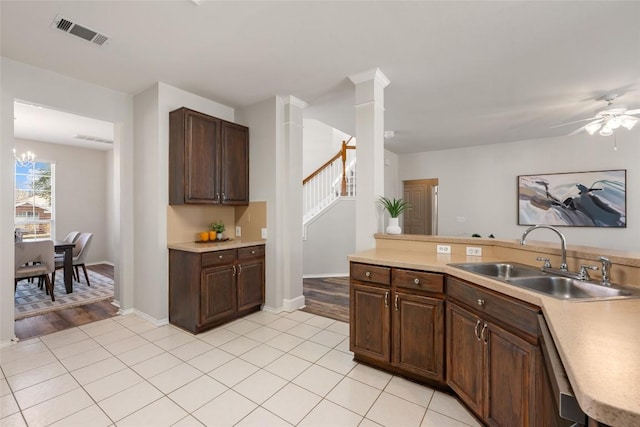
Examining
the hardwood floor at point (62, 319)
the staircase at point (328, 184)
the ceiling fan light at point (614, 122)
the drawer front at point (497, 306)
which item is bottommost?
the hardwood floor at point (62, 319)

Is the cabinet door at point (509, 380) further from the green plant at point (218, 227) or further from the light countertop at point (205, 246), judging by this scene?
the green plant at point (218, 227)

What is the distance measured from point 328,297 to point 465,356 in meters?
2.65

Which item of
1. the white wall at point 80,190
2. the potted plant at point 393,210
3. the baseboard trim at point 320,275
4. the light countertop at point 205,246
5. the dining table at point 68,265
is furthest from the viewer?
the white wall at point 80,190

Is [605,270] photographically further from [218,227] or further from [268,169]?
[218,227]

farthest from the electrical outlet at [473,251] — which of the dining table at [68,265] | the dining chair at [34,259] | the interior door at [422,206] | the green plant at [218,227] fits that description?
the dining table at [68,265]

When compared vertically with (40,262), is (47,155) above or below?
above

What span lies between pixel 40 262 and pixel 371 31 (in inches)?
202

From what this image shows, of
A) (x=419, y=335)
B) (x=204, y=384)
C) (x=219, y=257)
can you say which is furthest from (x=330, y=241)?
(x=204, y=384)

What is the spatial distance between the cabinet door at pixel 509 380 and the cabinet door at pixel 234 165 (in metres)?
3.10

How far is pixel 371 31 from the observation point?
2309mm

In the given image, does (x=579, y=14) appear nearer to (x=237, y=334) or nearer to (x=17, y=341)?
(x=237, y=334)

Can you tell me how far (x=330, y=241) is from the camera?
224 inches

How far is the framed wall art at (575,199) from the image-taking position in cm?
504

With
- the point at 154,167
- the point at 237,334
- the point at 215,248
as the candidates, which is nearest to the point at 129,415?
the point at 237,334
